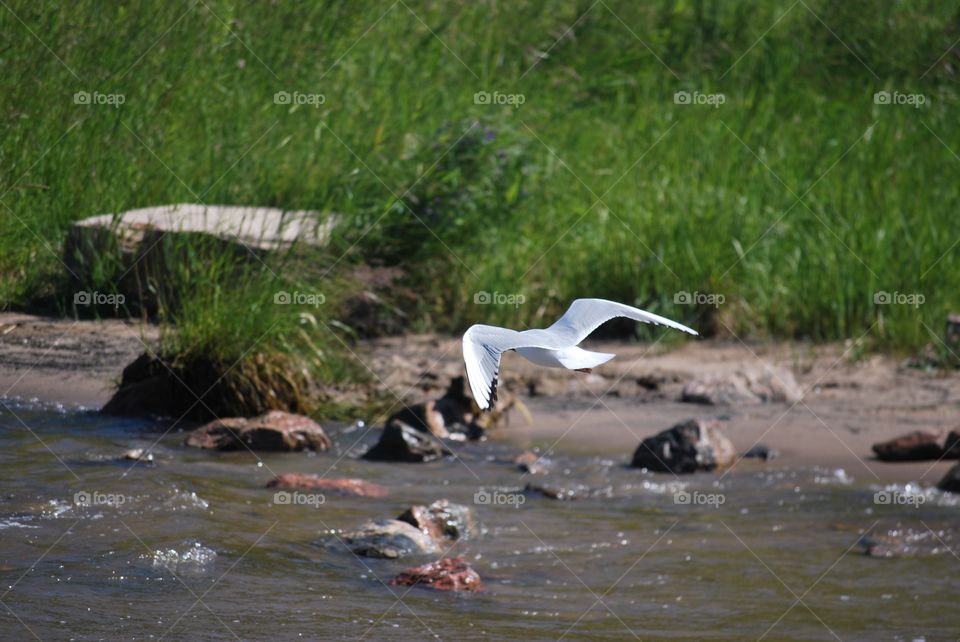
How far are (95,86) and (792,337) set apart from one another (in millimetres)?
4706

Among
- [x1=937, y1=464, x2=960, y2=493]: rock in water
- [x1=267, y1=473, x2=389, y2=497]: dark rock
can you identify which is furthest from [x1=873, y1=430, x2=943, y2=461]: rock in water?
[x1=267, y1=473, x2=389, y2=497]: dark rock

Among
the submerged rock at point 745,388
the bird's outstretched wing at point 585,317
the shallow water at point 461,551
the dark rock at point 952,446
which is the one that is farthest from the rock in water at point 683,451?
the bird's outstretched wing at point 585,317

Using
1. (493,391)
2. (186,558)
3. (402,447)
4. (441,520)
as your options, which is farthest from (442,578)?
(402,447)

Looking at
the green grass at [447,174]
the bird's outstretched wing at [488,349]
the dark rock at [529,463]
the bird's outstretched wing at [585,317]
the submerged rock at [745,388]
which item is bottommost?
the dark rock at [529,463]

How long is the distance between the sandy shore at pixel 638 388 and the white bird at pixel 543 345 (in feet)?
7.78

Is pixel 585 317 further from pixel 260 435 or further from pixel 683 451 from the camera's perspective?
pixel 260 435

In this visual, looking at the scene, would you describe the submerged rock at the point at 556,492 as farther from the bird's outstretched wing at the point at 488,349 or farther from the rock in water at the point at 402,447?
the bird's outstretched wing at the point at 488,349

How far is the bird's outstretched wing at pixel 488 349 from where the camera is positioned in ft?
13.1

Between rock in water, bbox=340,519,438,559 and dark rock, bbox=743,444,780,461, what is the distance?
2175 millimetres

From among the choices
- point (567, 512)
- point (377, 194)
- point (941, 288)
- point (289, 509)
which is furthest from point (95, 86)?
point (941, 288)

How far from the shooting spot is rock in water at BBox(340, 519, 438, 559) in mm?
5676

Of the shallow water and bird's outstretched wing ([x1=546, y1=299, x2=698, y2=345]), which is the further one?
the shallow water

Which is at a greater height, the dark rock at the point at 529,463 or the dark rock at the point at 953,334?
the dark rock at the point at 953,334

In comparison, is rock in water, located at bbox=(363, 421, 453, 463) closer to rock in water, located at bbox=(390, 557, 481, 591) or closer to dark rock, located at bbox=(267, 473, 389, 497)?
dark rock, located at bbox=(267, 473, 389, 497)
